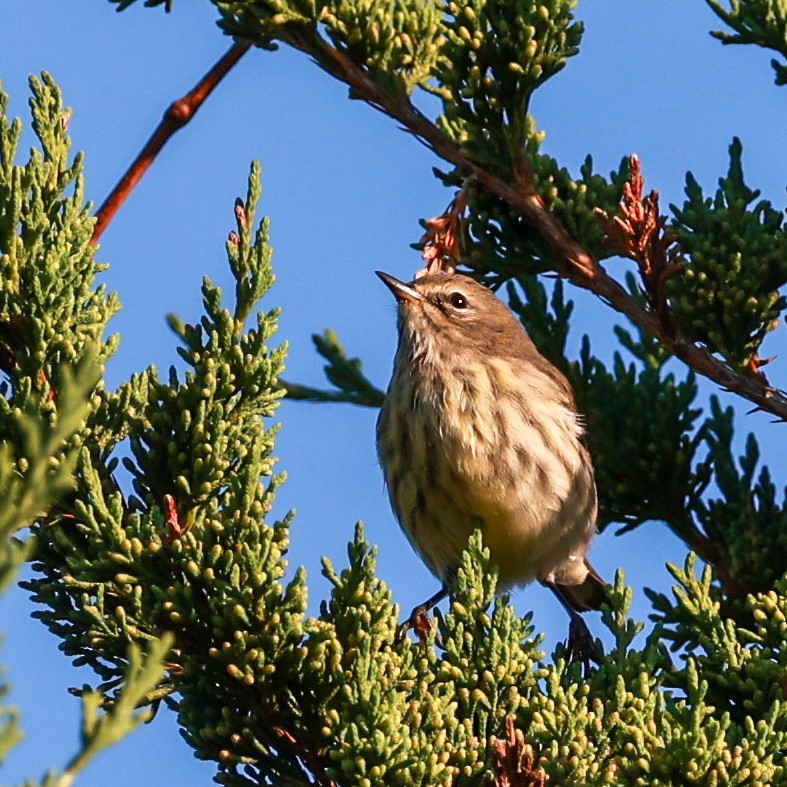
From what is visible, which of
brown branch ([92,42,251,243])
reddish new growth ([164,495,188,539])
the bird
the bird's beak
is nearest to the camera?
reddish new growth ([164,495,188,539])

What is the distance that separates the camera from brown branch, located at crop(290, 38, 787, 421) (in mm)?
4633

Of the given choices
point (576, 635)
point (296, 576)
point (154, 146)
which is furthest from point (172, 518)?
point (576, 635)

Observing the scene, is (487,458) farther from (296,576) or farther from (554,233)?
(296,576)

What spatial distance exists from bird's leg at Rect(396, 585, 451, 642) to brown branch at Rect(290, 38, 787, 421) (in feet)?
4.47

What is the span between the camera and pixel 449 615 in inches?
146

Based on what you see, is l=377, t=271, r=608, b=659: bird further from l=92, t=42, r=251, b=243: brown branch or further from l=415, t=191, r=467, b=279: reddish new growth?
l=92, t=42, r=251, b=243: brown branch

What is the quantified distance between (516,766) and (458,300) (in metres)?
3.65

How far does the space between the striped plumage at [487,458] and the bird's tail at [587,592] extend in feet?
1.24

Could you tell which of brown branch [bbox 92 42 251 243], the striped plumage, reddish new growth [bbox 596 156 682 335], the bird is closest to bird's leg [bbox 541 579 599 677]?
the bird

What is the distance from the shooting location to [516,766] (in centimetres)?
336

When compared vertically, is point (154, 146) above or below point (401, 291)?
below

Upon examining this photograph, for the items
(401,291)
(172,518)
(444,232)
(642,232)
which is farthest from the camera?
(401,291)

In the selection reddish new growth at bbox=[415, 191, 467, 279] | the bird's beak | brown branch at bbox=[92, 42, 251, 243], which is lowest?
brown branch at bbox=[92, 42, 251, 243]

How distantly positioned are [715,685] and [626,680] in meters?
0.33
